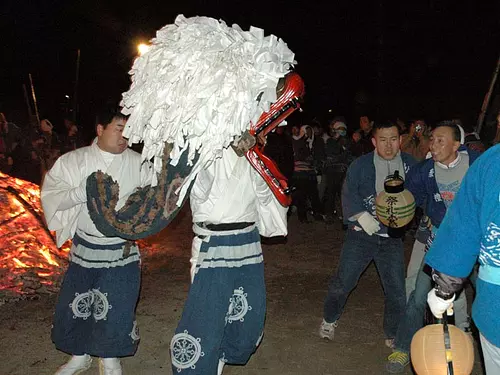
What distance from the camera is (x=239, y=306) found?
11.3 ft

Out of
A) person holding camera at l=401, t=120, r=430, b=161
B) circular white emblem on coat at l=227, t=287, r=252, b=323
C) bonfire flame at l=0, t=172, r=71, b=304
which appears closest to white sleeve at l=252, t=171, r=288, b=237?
circular white emblem on coat at l=227, t=287, r=252, b=323

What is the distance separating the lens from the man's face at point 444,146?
4023mm

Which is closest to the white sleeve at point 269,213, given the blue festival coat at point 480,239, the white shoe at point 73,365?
the blue festival coat at point 480,239

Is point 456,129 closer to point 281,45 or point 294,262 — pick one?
point 281,45

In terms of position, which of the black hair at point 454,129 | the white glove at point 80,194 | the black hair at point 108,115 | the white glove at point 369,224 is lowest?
the white glove at point 369,224

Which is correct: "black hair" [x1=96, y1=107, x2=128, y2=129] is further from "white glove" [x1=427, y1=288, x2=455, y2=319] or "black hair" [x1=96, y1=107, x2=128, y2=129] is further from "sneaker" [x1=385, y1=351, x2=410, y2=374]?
"sneaker" [x1=385, y1=351, x2=410, y2=374]

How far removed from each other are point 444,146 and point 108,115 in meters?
2.47

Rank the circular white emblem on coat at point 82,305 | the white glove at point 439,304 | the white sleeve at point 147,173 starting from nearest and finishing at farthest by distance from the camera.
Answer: the white glove at point 439,304 → the white sleeve at point 147,173 → the circular white emblem on coat at point 82,305

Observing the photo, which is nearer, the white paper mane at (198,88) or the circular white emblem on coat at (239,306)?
the white paper mane at (198,88)

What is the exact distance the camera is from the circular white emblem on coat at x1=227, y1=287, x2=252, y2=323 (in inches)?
136

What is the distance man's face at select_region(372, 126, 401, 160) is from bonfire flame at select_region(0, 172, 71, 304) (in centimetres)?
392

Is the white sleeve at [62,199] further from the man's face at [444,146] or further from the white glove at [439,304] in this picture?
the man's face at [444,146]

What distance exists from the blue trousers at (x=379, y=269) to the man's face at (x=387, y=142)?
694 mm

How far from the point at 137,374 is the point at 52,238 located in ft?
9.30
